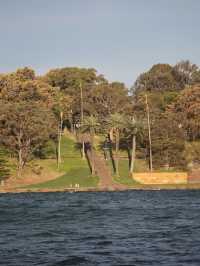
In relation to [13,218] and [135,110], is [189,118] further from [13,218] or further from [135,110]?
[13,218]

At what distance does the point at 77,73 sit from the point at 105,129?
43691 millimetres

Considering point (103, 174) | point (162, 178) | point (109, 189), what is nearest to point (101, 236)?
point (109, 189)

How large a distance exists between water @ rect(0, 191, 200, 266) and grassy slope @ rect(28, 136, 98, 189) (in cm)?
3518

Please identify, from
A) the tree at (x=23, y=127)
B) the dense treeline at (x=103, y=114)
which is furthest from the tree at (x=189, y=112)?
the tree at (x=23, y=127)

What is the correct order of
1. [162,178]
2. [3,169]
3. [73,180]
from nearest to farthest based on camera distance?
[162,178] → [73,180] → [3,169]

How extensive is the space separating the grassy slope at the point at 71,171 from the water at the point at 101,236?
115ft

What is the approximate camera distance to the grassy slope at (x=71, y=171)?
278 feet

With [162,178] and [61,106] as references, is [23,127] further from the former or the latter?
[61,106]

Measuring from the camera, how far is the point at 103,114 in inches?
5290

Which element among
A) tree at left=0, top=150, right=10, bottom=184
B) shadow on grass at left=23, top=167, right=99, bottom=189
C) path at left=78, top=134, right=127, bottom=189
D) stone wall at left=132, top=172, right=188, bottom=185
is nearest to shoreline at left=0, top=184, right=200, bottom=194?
path at left=78, top=134, right=127, bottom=189

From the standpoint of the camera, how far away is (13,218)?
41156 mm

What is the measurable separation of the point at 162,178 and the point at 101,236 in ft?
189

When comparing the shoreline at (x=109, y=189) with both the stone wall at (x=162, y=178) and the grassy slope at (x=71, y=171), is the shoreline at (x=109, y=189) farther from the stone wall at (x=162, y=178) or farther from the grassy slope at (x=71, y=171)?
the stone wall at (x=162, y=178)

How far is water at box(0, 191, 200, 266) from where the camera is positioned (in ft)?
74.8
